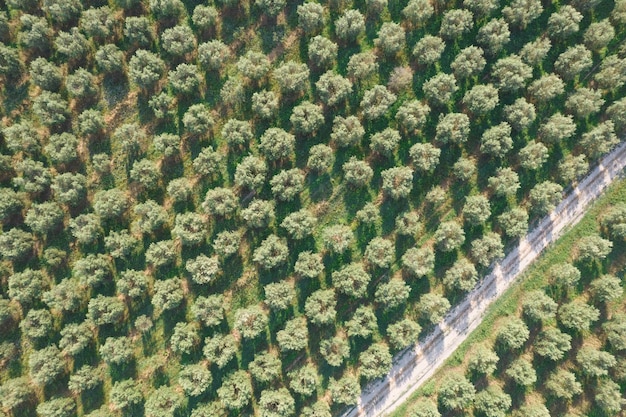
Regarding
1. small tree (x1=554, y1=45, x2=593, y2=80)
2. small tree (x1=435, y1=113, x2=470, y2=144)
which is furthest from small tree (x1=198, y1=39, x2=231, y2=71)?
small tree (x1=554, y1=45, x2=593, y2=80)

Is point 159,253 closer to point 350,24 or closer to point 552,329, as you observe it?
point 350,24

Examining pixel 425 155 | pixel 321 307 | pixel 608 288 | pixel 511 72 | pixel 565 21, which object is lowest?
pixel 608 288

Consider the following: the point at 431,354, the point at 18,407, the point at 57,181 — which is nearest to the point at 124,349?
the point at 18,407

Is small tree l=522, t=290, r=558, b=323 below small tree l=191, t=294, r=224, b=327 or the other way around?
below

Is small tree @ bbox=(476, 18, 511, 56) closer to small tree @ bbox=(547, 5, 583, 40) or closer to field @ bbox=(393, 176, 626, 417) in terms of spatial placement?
small tree @ bbox=(547, 5, 583, 40)

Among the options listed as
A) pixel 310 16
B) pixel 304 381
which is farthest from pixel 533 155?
pixel 304 381

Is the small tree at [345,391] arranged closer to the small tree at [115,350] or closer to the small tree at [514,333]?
the small tree at [514,333]

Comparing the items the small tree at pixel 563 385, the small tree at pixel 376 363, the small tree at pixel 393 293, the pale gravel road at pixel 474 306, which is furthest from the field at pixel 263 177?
the small tree at pixel 563 385

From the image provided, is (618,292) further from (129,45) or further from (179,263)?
(129,45)
